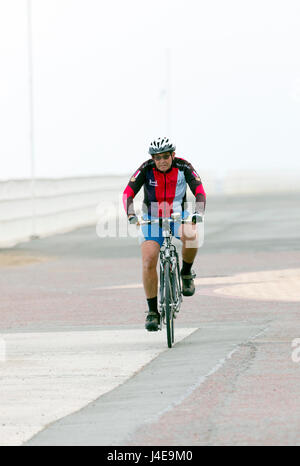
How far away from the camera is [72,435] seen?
8312 millimetres

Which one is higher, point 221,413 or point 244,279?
point 221,413

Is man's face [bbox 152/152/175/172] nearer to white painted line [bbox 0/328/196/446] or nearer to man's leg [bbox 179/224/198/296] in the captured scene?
man's leg [bbox 179/224/198/296]

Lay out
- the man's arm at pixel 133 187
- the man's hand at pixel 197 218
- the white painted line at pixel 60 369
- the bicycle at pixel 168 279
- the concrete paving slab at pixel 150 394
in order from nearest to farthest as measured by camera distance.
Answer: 1. the concrete paving slab at pixel 150 394
2. the white painted line at pixel 60 369
3. the bicycle at pixel 168 279
4. the man's hand at pixel 197 218
5. the man's arm at pixel 133 187

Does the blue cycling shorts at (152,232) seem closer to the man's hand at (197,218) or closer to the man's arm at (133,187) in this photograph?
the man's arm at (133,187)

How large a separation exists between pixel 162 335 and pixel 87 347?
44.1 inches

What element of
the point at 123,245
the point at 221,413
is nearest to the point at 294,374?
the point at 221,413

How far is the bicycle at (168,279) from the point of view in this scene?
40.6 ft

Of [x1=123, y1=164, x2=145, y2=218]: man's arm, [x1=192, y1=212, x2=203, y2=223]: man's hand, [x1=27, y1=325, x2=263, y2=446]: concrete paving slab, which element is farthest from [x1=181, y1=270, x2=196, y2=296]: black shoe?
[x1=123, y1=164, x2=145, y2=218]: man's arm

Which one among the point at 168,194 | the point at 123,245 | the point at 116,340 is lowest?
the point at 123,245

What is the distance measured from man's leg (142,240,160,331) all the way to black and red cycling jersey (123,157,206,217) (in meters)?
0.34

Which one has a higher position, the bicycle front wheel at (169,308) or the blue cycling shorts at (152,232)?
the blue cycling shorts at (152,232)

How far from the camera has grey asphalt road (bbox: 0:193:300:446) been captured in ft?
27.2

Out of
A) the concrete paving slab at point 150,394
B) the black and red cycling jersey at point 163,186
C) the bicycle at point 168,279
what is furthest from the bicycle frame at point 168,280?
the concrete paving slab at point 150,394
